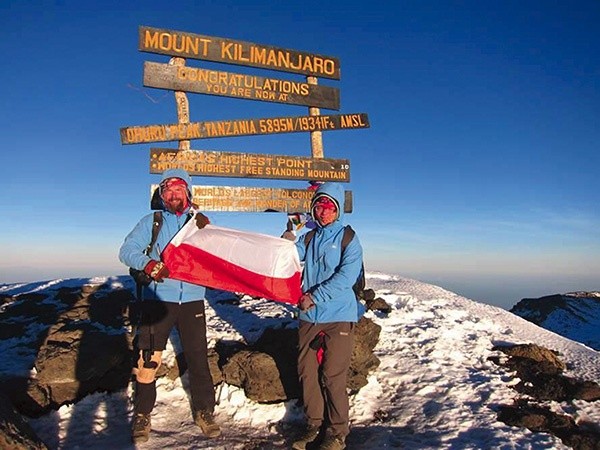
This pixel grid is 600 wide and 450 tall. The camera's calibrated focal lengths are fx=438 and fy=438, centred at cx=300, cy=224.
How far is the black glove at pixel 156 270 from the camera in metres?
4.96

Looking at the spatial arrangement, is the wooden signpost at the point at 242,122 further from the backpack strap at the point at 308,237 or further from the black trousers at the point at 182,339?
the backpack strap at the point at 308,237

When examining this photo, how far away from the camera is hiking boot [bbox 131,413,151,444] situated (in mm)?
5137

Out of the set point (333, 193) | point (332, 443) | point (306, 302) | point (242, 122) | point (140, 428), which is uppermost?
point (242, 122)

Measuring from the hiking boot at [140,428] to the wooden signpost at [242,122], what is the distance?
4883 mm

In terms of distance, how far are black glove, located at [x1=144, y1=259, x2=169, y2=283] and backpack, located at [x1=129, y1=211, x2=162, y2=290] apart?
0.36ft

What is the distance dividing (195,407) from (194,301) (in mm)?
1352

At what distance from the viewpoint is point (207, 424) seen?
5422 millimetres

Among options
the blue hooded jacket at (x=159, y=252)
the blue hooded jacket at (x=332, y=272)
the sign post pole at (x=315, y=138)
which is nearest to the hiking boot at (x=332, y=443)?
the blue hooded jacket at (x=332, y=272)

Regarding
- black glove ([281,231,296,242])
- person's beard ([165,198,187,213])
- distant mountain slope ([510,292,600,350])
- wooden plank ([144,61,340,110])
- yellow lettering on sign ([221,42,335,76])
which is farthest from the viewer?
distant mountain slope ([510,292,600,350])

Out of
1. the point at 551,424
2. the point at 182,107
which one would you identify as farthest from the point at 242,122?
the point at 551,424

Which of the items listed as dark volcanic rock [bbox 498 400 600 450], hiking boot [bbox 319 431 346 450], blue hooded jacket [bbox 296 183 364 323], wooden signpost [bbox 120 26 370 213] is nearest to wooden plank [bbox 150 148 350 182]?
wooden signpost [bbox 120 26 370 213]

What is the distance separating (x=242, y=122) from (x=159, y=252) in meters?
5.19

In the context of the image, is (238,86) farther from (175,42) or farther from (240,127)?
(175,42)

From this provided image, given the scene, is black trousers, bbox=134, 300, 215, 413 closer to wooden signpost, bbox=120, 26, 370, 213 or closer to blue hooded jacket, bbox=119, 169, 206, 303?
blue hooded jacket, bbox=119, 169, 206, 303
